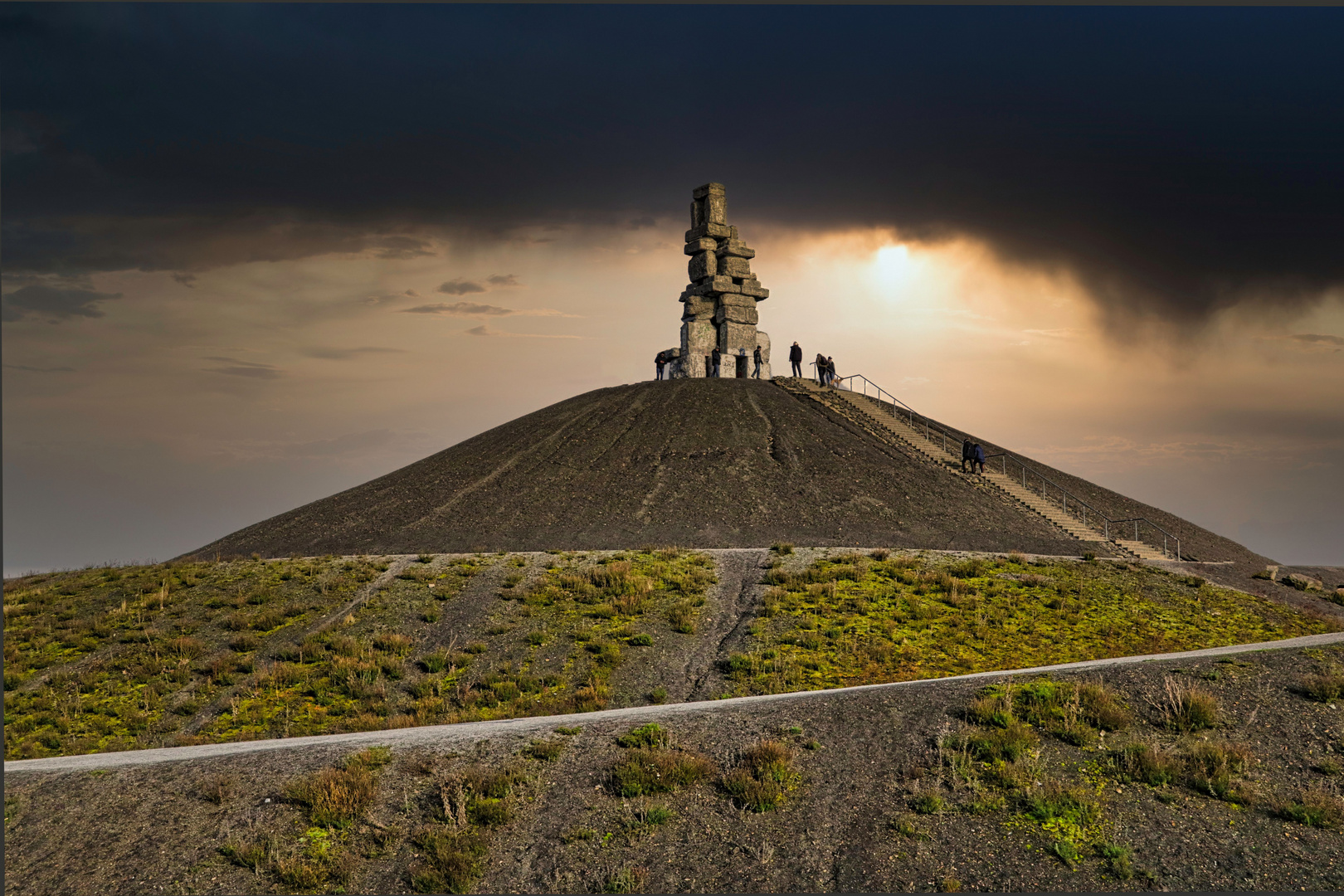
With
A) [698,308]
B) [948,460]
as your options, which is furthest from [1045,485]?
[698,308]

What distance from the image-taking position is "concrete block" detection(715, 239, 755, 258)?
185ft

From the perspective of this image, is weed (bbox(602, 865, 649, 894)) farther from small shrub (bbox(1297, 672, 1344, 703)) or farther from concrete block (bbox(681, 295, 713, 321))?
concrete block (bbox(681, 295, 713, 321))

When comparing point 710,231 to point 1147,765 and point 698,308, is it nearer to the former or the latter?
point 698,308

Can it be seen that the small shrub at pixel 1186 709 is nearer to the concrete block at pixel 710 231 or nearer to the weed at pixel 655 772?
the weed at pixel 655 772

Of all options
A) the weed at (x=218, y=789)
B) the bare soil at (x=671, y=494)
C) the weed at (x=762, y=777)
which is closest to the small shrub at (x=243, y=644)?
the bare soil at (x=671, y=494)

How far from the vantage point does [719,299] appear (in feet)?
184

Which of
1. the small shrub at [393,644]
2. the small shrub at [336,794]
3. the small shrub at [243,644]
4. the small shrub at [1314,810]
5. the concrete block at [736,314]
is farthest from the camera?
the concrete block at [736,314]

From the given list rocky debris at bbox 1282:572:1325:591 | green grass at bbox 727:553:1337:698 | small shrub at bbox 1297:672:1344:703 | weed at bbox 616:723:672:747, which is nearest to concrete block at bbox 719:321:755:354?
green grass at bbox 727:553:1337:698

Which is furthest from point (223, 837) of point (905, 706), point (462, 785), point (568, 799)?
point (905, 706)

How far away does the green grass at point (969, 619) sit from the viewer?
19531 millimetres

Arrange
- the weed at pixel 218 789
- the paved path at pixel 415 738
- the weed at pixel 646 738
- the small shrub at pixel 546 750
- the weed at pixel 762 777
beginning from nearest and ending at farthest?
1. the weed at pixel 762 777
2. the weed at pixel 218 789
3. the small shrub at pixel 546 750
4. the weed at pixel 646 738
5. the paved path at pixel 415 738

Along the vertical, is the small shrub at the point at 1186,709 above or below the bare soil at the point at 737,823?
above

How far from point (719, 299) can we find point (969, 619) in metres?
36.7

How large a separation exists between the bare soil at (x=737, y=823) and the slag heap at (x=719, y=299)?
4485 cm
